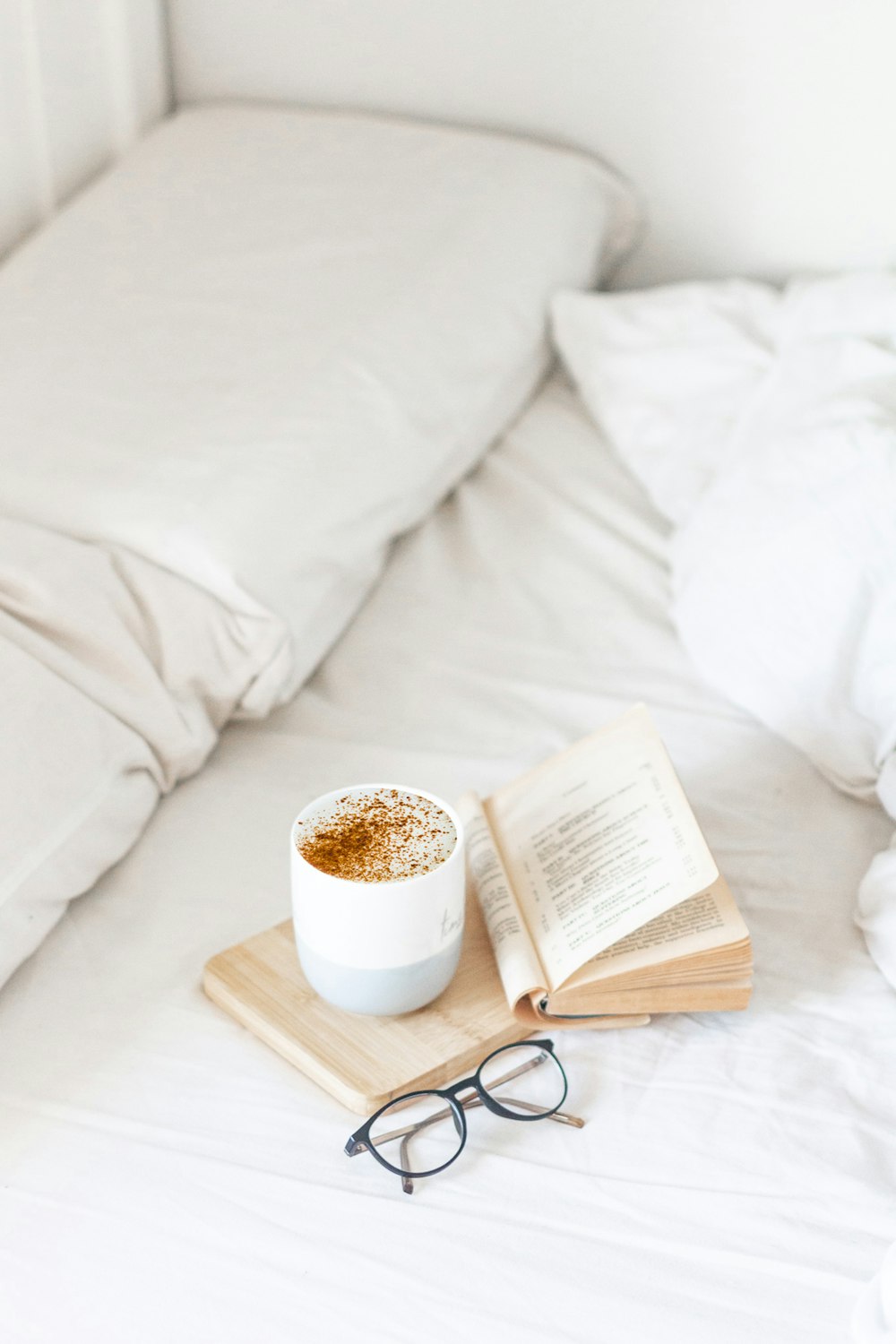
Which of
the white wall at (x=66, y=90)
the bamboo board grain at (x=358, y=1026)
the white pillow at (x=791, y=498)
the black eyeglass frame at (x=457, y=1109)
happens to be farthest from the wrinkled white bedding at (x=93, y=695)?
the white wall at (x=66, y=90)

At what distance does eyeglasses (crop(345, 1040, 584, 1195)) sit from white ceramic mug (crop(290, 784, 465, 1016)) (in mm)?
49

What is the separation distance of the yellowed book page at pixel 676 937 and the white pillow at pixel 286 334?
1.11ft

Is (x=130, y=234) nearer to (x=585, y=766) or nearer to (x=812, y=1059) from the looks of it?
(x=585, y=766)

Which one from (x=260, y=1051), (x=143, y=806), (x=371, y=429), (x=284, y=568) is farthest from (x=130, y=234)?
(x=260, y=1051)

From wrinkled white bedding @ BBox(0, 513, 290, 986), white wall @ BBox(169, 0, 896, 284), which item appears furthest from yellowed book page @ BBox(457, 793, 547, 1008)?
white wall @ BBox(169, 0, 896, 284)

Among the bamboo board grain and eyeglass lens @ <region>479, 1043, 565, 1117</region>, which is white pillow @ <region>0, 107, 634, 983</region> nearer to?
the bamboo board grain

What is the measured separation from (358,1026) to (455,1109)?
7 cm

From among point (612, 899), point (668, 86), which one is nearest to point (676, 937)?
point (612, 899)

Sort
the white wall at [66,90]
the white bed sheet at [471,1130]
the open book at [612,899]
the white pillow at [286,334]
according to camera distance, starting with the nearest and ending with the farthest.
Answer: the white bed sheet at [471,1130] < the open book at [612,899] < the white pillow at [286,334] < the white wall at [66,90]

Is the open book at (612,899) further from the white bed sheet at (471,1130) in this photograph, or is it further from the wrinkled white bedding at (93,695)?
the wrinkled white bedding at (93,695)

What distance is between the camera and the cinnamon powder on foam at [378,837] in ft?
1.96

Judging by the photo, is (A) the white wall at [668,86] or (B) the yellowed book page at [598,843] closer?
(B) the yellowed book page at [598,843]

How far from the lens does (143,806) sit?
30.2 inches

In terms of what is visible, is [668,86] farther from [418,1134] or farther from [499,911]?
[418,1134]
